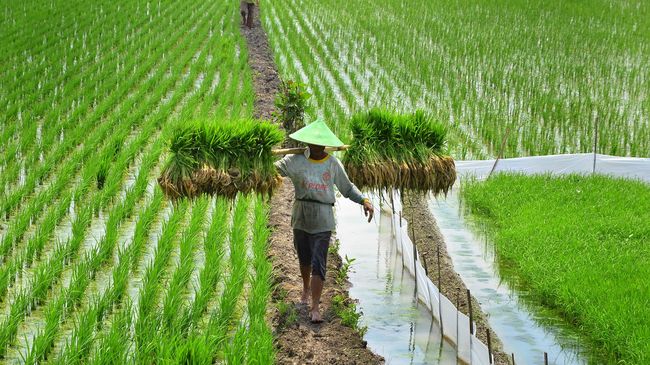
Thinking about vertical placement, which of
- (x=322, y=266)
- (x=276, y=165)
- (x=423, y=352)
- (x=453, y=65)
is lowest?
(x=423, y=352)

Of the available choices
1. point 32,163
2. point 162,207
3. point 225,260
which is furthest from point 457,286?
point 32,163

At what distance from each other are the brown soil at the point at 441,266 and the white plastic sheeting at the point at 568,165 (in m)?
0.82

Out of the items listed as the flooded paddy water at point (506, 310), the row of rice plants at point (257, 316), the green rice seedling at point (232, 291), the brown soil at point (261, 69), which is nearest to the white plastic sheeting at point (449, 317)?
the flooded paddy water at point (506, 310)

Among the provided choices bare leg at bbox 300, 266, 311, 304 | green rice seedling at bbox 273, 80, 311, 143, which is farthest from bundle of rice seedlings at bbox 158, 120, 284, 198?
green rice seedling at bbox 273, 80, 311, 143

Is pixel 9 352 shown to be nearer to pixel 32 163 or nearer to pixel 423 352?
pixel 423 352

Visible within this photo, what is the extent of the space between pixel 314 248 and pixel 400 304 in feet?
2.97

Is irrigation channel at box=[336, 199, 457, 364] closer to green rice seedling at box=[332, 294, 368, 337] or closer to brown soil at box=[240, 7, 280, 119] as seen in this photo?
green rice seedling at box=[332, 294, 368, 337]

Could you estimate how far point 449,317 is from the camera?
5.05m

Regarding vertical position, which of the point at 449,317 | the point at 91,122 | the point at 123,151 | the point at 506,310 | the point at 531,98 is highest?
the point at 531,98

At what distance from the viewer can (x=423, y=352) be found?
4996 mm

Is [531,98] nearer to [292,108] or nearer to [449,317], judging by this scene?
[292,108]

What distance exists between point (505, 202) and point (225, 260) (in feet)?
8.94

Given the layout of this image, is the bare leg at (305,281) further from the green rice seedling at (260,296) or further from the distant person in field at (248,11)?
the distant person in field at (248,11)

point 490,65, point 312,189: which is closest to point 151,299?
point 312,189
